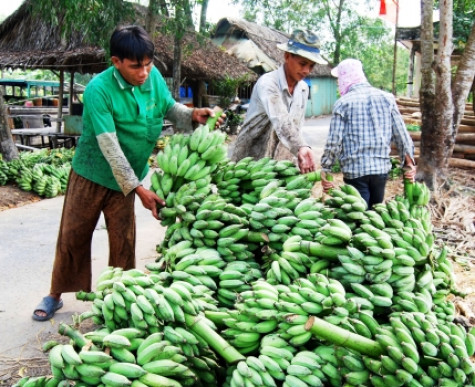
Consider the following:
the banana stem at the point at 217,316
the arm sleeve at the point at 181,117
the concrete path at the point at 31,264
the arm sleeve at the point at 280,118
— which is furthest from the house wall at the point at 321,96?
the banana stem at the point at 217,316

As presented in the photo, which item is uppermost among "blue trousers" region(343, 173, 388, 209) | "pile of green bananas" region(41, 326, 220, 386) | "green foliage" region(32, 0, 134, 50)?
"green foliage" region(32, 0, 134, 50)

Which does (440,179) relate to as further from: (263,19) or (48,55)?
(263,19)

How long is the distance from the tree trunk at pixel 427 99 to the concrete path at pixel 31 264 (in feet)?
12.7

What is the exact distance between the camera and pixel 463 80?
23.0 feet

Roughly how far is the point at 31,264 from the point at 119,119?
2619 mm

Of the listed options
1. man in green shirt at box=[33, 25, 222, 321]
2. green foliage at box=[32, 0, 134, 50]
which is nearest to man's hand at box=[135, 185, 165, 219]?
man in green shirt at box=[33, 25, 222, 321]

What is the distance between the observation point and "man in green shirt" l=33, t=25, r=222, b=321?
2795mm

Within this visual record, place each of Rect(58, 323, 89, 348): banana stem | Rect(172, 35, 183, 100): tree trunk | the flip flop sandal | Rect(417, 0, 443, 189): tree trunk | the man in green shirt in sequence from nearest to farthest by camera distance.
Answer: Rect(58, 323, 89, 348): banana stem < the man in green shirt < the flip flop sandal < Rect(417, 0, 443, 189): tree trunk < Rect(172, 35, 183, 100): tree trunk

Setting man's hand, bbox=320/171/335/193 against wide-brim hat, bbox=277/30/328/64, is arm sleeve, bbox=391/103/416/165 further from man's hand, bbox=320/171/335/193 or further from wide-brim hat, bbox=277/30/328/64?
wide-brim hat, bbox=277/30/328/64

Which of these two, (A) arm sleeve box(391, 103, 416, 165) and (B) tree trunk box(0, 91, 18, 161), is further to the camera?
(B) tree trunk box(0, 91, 18, 161)

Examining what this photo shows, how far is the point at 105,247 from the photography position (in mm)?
5586

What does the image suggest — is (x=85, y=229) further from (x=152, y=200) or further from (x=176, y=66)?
(x=176, y=66)

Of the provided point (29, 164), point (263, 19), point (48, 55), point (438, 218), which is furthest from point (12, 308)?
point (263, 19)

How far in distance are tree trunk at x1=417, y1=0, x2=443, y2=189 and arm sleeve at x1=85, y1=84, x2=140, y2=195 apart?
5299mm
